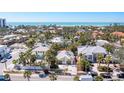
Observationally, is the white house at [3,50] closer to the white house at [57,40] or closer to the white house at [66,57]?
the white house at [57,40]

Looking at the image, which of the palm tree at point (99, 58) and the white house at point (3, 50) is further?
the palm tree at point (99, 58)

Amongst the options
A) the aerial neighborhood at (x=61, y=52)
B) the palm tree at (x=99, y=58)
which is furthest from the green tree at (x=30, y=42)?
the palm tree at (x=99, y=58)

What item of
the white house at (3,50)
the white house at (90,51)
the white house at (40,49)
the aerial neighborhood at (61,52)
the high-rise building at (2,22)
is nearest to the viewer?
the high-rise building at (2,22)

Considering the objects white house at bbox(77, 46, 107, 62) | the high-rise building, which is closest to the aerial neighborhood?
white house at bbox(77, 46, 107, 62)

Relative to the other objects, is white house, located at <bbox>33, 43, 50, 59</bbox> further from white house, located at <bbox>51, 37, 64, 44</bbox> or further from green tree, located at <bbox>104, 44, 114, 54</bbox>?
green tree, located at <bbox>104, 44, 114, 54</bbox>
